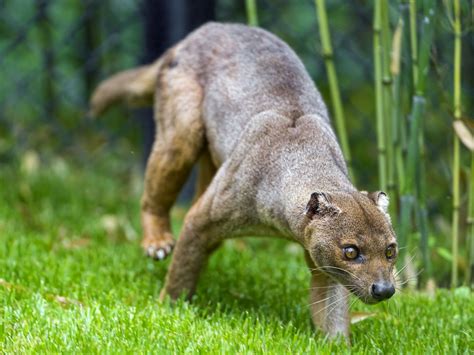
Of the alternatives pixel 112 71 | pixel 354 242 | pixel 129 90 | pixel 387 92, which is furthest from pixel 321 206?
pixel 112 71

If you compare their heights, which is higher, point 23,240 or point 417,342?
point 417,342

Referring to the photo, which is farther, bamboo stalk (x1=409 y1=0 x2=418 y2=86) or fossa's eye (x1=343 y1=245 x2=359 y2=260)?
bamboo stalk (x1=409 y1=0 x2=418 y2=86)

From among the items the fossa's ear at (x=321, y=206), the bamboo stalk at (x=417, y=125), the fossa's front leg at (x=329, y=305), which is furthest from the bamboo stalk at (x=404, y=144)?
the fossa's ear at (x=321, y=206)

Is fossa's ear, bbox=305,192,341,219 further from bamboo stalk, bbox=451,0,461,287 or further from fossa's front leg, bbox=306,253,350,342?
bamboo stalk, bbox=451,0,461,287

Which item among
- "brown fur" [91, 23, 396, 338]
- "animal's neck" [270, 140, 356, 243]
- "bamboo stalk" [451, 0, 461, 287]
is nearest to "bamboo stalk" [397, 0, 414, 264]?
"bamboo stalk" [451, 0, 461, 287]

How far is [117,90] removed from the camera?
19.3 ft

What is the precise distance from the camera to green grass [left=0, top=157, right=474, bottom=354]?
3.80 meters

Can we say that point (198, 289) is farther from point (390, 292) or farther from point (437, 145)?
point (437, 145)

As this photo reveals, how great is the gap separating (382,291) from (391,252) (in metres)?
0.20

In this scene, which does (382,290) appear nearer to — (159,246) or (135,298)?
(135,298)

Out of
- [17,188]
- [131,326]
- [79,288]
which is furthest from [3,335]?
[17,188]

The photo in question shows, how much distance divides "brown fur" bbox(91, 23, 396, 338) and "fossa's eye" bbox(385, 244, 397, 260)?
0.06ft

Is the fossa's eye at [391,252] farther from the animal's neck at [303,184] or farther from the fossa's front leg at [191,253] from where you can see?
the fossa's front leg at [191,253]

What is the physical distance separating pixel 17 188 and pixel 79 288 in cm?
210
